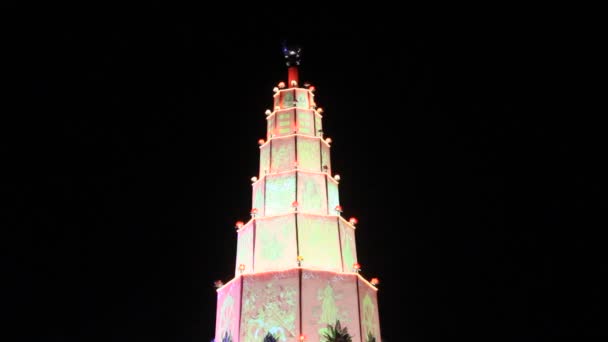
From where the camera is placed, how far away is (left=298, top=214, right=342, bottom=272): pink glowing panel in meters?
19.7

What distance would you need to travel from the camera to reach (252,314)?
18.6 m

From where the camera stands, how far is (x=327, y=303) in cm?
1856

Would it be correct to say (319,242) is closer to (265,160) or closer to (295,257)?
(295,257)

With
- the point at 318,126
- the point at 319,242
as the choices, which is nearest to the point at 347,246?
the point at 319,242

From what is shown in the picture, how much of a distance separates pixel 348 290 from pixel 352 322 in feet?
3.40

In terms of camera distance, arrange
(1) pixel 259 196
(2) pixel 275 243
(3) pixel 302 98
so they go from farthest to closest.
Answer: (3) pixel 302 98
(1) pixel 259 196
(2) pixel 275 243

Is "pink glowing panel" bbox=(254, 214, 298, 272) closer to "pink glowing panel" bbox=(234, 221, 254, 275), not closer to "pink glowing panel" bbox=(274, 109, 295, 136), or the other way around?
"pink glowing panel" bbox=(234, 221, 254, 275)

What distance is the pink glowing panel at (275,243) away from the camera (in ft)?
64.6

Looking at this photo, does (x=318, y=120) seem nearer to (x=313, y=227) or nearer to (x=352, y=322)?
(x=313, y=227)

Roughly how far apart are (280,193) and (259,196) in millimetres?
931

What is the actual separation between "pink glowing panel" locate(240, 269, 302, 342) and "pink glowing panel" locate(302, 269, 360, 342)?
31 centimetres

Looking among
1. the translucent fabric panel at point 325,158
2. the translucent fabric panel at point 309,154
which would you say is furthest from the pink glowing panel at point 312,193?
the translucent fabric panel at point 325,158

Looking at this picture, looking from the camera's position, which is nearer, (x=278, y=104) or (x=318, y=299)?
(x=318, y=299)

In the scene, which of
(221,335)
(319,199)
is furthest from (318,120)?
(221,335)
